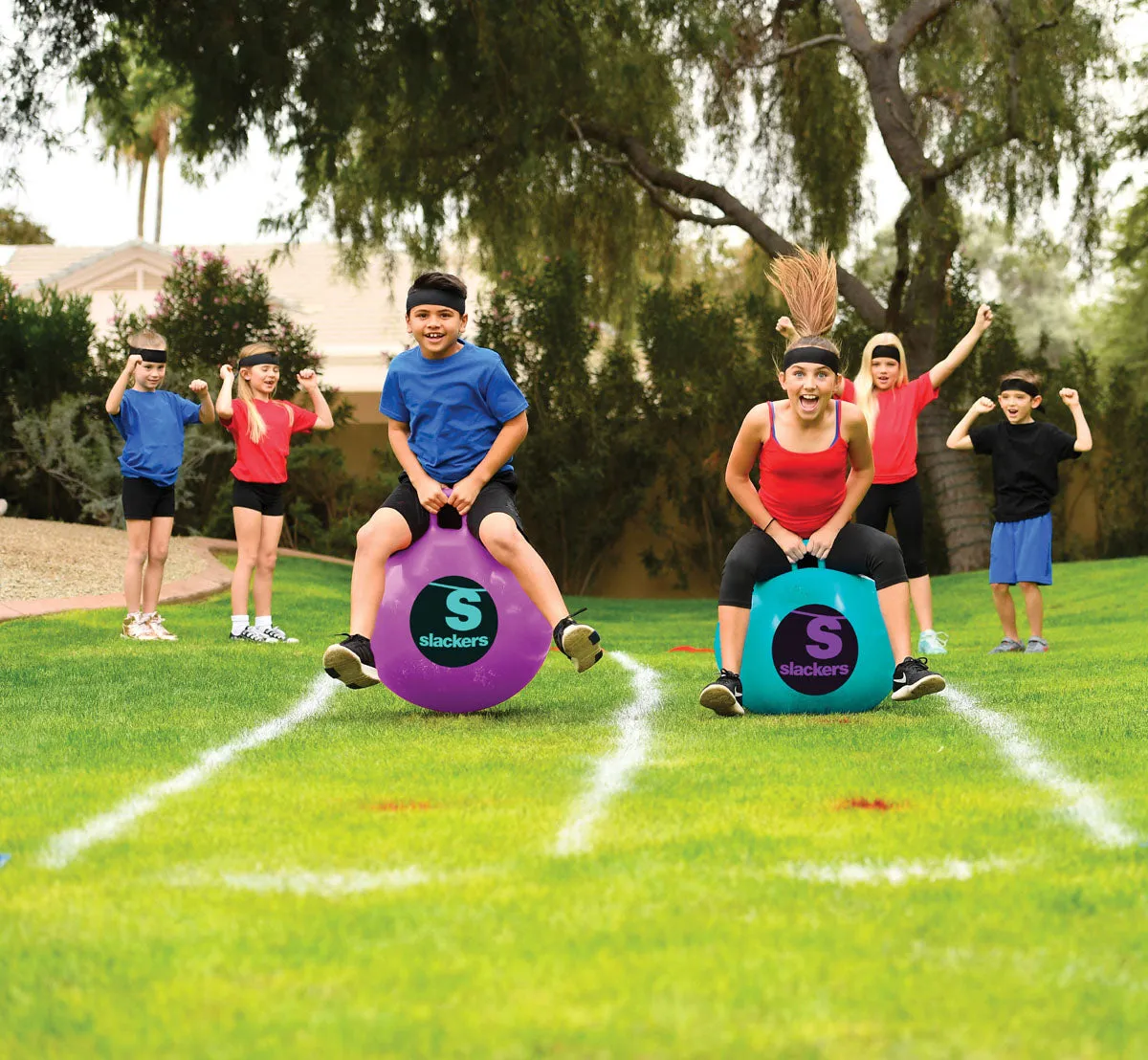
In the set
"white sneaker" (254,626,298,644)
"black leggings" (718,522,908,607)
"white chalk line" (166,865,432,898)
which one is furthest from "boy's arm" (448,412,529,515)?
"white sneaker" (254,626,298,644)

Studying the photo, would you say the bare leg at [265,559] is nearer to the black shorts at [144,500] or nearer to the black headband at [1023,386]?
the black shorts at [144,500]

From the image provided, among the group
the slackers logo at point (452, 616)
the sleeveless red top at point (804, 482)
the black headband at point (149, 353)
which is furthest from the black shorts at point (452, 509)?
the black headband at point (149, 353)

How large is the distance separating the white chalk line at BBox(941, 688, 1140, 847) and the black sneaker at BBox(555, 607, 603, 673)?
5.39 feet

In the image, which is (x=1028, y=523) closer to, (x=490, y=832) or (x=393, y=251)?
(x=490, y=832)

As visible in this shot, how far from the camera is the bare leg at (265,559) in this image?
10.6m

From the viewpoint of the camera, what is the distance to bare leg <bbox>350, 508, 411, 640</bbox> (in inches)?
254

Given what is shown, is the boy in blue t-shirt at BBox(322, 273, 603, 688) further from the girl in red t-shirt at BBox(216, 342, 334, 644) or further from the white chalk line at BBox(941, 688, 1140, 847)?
the girl in red t-shirt at BBox(216, 342, 334, 644)

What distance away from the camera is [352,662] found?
20.3 feet

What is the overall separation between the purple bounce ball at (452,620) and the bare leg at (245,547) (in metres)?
4.18

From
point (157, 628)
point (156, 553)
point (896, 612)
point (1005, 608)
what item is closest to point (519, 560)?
point (896, 612)

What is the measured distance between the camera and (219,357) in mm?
21531

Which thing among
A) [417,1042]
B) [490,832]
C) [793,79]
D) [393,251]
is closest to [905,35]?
[793,79]

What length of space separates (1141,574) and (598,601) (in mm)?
6737

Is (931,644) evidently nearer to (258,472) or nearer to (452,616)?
(452,616)
